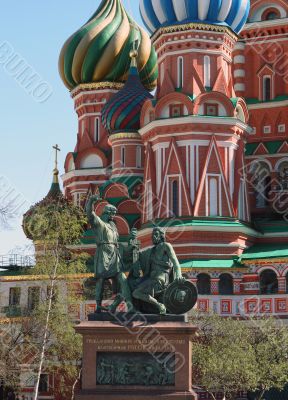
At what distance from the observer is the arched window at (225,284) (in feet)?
108

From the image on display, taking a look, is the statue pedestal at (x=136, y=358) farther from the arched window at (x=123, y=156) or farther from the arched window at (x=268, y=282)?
the arched window at (x=123, y=156)

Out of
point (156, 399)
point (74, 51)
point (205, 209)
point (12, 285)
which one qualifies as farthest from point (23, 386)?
point (74, 51)

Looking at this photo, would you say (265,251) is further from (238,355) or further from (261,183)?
(238,355)

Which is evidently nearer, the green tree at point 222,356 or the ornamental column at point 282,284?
the green tree at point 222,356

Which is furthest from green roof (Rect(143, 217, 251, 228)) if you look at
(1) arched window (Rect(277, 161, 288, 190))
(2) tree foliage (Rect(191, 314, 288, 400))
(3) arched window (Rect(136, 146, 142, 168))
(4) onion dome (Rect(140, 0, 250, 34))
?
(4) onion dome (Rect(140, 0, 250, 34))

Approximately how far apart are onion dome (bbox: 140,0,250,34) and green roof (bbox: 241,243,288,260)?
8385 mm

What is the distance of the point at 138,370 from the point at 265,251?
15.5m

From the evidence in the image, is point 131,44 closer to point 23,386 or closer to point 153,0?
point 153,0

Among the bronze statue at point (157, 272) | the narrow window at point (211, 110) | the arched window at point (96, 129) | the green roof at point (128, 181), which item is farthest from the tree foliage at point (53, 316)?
the arched window at point (96, 129)

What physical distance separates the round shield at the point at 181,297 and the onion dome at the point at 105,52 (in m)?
26.1

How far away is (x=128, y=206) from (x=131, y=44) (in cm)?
961

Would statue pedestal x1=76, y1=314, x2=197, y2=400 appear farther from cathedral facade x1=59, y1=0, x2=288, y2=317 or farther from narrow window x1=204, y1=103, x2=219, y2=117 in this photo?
narrow window x1=204, y1=103, x2=219, y2=117

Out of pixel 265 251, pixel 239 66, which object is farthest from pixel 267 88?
pixel 265 251

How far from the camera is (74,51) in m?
44.7
